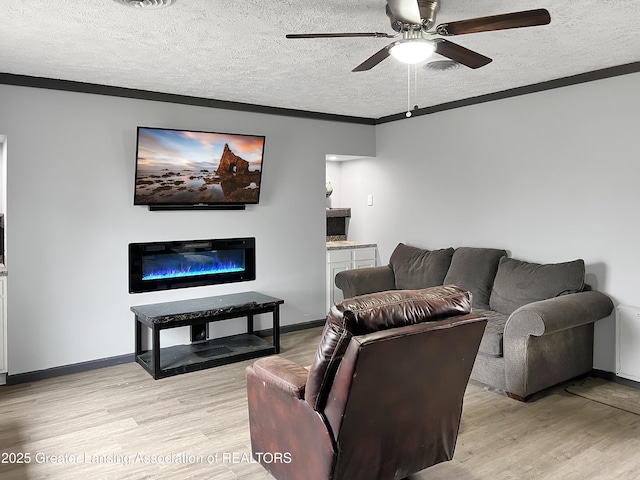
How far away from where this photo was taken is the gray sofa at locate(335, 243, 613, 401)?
349 centimetres

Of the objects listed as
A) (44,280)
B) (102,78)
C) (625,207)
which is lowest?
(44,280)

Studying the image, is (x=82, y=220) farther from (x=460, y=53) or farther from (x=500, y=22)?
(x=500, y=22)

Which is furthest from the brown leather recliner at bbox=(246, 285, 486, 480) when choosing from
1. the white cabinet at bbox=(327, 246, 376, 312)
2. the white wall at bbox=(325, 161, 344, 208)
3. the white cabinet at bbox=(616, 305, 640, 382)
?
the white wall at bbox=(325, 161, 344, 208)

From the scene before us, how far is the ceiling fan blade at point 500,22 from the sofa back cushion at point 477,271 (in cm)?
263

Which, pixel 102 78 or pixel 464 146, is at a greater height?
pixel 102 78

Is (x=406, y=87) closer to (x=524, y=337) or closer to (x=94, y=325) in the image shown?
(x=524, y=337)

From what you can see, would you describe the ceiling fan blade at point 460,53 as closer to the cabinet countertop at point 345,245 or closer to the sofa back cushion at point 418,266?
the sofa back cushion at point 418,266

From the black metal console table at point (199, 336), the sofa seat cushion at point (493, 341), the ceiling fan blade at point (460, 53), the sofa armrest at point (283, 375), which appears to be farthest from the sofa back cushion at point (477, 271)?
the sofa armrest at point (283, 375)

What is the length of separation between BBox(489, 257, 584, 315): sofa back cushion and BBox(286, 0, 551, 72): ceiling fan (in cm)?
201

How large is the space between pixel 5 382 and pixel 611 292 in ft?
15.3

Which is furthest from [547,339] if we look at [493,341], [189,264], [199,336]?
[189,264]

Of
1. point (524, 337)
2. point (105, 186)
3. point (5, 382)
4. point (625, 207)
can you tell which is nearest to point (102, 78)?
point (105, 186)

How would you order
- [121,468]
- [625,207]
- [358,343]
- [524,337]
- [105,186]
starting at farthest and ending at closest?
[105,186] < [625,207] < [524,337] < [121,468] < [358,343]

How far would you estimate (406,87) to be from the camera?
4434 mm
